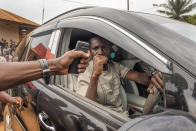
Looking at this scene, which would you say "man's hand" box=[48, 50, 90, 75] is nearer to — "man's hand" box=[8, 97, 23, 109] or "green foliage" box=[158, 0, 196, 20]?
"man's hand" box=[8, 97, 23, 109]

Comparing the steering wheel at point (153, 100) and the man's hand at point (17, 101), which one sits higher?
the steering wheel at point (153, 100)

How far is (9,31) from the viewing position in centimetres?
1783

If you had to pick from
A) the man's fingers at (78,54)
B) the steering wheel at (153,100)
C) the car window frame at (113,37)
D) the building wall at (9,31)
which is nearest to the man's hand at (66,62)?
the man's fingers at (78,54)

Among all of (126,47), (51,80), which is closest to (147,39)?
(126,47)

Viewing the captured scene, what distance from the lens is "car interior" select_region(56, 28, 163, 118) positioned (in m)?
1.84

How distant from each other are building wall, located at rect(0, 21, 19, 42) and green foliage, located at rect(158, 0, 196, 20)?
20.4 meters

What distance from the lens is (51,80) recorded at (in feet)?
5.83

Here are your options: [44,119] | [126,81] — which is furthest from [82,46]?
[126,81]

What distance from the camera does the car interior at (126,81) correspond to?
1.84 metres

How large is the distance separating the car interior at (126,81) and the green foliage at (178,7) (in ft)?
96.3

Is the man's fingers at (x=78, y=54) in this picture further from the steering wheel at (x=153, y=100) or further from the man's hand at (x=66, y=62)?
the steering wheel at (x=153, y=100)

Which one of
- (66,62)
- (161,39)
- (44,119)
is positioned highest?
(161,39)

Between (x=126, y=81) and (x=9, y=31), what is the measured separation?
1785 cm

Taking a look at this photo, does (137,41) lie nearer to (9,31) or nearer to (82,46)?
(82,46)
